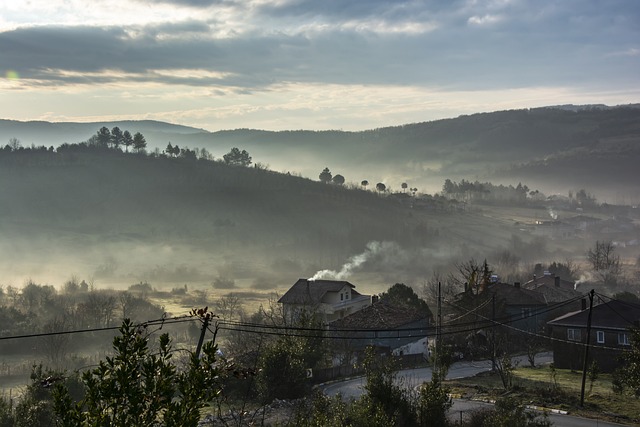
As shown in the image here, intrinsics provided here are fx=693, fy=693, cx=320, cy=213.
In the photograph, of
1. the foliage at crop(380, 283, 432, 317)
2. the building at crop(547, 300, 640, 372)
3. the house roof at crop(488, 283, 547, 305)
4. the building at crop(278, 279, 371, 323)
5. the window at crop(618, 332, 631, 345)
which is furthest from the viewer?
the building at crop(278, 279, 371, 323)

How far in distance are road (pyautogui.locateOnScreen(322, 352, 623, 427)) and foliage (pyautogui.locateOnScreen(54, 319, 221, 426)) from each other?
2066 cm

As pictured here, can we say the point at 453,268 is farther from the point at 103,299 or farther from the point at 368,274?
the point at 103,299

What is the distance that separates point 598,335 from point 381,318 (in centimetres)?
1952

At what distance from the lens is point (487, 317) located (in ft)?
212

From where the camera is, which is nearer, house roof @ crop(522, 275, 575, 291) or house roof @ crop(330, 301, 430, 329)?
house roof @ crop(330, 301, 430, 329)

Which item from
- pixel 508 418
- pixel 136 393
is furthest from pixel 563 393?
pixel 136 393

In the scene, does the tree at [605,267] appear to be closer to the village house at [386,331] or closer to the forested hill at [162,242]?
the forested hill at [162,242]

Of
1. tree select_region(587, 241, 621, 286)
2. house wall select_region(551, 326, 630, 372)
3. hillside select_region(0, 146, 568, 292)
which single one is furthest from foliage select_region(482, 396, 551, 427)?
hillside select_region(0, 146, 568, 292)

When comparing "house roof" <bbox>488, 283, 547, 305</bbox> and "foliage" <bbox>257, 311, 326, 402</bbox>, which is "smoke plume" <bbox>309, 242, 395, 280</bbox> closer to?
"house roof" <bbox>488, 283, 547, 305</bbox>

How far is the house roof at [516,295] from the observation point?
74625 mm

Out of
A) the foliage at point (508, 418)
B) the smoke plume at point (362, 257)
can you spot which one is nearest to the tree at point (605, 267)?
the smoke plume at point (362, 257)

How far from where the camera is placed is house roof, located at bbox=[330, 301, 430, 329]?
212 feet

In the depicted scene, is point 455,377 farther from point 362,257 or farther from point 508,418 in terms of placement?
point 362,257

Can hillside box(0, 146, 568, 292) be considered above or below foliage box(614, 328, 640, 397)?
below
